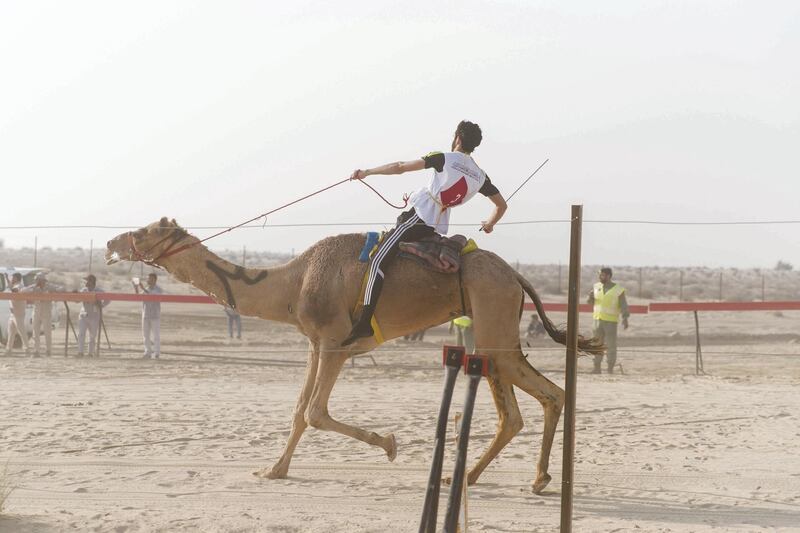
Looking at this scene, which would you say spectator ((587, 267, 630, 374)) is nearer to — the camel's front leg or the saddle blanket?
the saddle blanket

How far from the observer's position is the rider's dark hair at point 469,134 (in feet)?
30.5

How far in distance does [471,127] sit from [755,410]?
6.91 meters

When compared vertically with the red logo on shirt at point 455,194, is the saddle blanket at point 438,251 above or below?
below

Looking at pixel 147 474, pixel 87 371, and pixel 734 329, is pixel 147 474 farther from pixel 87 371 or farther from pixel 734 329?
pixel 734 329

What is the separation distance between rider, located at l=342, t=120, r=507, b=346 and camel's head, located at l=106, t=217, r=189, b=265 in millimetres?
1981

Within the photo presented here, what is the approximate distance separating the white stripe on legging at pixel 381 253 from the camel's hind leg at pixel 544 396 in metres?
1.40

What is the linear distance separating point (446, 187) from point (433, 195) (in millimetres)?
152

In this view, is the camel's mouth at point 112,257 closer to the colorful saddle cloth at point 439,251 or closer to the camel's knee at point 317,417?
the camel's knee at point 317,417

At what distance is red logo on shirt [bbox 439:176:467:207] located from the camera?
30.3ft

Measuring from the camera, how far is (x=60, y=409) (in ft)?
44.5

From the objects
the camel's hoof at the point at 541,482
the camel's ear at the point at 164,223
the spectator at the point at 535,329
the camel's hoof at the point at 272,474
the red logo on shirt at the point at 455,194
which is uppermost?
the red logo on shirt at the point at 455,194

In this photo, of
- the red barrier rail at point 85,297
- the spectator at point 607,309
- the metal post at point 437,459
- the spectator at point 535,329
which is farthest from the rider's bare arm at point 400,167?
the spectator at point 535,329

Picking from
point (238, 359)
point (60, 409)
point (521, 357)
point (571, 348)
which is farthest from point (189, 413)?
point (238, 359)

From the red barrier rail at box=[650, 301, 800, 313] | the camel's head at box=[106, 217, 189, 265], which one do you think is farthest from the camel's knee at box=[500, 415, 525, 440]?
the red barrier rail at box=[650, 301, 800, 313]
